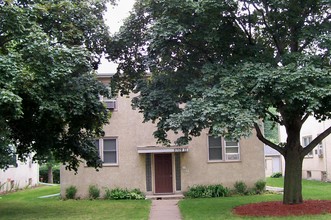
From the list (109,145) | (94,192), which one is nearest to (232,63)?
(109,145)

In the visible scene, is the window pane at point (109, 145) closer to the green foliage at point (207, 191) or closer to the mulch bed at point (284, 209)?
the green foliage at point (207, 191)

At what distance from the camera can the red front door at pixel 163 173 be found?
22428 millimetres

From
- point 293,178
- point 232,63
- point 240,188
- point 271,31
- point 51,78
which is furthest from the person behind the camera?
point 240,188

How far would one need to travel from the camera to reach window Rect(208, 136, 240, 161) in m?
22.6

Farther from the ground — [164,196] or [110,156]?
[110,156]

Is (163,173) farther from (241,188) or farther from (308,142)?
(308,142)

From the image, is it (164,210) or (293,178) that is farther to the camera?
(164,210)

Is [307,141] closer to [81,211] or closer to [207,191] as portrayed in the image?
[207,191]

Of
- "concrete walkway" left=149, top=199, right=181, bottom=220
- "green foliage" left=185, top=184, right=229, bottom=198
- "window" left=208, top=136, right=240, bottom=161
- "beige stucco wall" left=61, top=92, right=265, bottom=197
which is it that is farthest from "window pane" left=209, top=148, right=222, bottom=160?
"concrete walkway" left=149, top=199, right=181, bottom=220

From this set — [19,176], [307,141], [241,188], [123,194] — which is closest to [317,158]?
[307,141]

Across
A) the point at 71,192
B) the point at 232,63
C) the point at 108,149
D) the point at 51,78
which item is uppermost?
the point at 232,63

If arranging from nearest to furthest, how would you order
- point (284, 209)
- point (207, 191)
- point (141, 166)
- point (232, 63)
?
point (232, 63), point (284, 209), point (207, 191), point (141, 166)

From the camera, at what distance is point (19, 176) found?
106ft

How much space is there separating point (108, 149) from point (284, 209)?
11.2 meters
